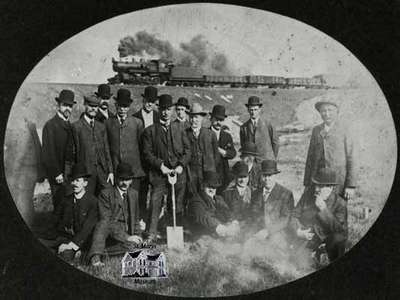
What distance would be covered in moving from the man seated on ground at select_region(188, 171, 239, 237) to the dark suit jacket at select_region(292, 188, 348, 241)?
0.40 meters

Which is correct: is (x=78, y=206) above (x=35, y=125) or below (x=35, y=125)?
below

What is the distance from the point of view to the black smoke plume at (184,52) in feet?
12.7

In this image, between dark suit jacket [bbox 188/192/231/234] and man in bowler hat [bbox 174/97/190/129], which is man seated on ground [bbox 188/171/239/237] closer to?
dark suit jacket [bbox 188/192/231/234]

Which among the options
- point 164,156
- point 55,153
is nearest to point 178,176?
point 164,156

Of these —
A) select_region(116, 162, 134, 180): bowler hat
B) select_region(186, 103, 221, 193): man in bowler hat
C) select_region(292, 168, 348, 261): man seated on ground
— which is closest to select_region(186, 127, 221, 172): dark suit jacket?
select_region(186, 103, 221, 193): man in bowler hat

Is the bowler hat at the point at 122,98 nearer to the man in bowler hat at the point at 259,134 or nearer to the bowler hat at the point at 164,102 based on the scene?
the bowler hat at the point at 164,102

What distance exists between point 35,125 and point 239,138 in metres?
1.25

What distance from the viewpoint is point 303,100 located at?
395 centimetres

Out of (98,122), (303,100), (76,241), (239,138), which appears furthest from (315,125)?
(76,241)

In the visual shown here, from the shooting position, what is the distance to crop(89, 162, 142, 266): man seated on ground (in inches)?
151

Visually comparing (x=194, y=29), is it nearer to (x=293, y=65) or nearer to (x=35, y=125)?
(x=293, y=65)

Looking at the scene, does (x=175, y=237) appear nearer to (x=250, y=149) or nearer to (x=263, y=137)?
(x=250, y=149)

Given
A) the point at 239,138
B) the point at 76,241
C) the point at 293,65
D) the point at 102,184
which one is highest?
the point at 293,65

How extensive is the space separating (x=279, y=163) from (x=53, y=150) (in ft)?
4.55
